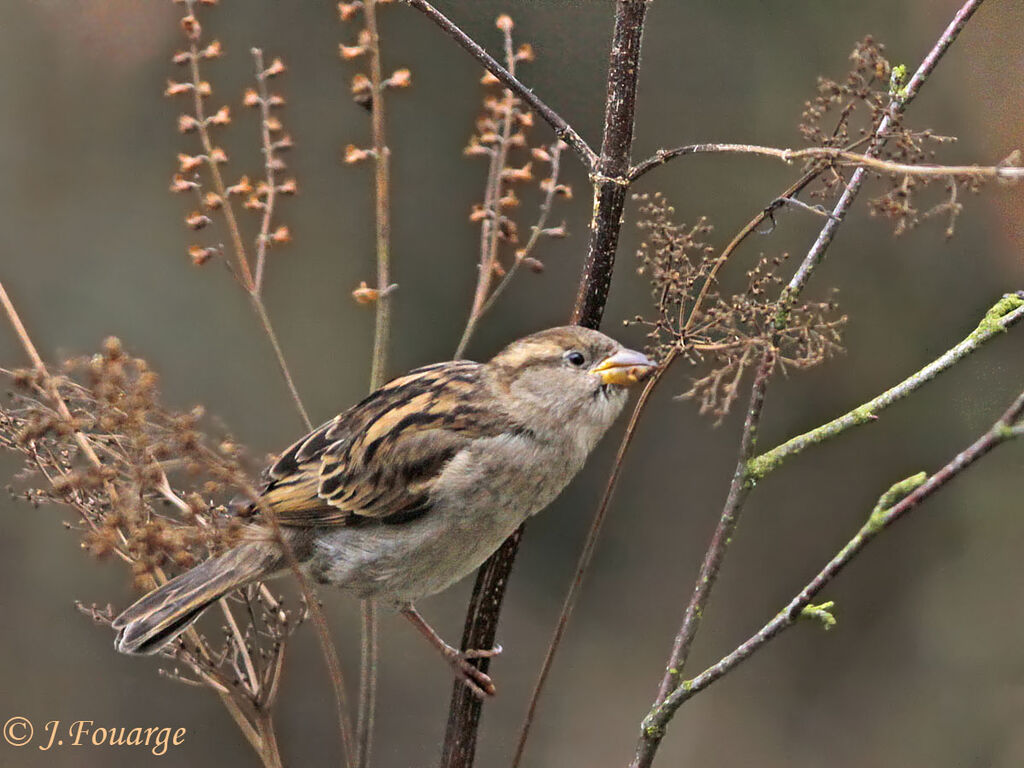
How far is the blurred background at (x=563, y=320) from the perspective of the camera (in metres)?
4.16

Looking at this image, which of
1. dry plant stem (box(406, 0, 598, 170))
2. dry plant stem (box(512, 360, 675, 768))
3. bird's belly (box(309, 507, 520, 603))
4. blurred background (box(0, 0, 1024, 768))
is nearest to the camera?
dry plant stem (box(512, 360, 675, 768))

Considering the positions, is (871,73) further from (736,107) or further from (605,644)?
(605,644)

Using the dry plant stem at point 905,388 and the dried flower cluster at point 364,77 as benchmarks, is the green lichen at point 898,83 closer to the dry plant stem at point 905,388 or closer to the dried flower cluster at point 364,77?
the dry plant stem at point 905,388

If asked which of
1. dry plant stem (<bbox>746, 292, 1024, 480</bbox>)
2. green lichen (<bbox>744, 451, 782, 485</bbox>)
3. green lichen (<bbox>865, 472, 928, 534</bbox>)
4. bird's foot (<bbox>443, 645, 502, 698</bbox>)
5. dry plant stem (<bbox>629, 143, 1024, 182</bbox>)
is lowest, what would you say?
bird's foot (<bbox>443, 645, 502, 698</bbox>)

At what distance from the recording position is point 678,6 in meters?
4.37

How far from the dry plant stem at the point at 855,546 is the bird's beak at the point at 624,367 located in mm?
596

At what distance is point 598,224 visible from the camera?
1944mm

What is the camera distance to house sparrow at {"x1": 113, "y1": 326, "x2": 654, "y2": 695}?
2.34 metres

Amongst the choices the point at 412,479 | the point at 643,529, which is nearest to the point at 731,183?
the point at 643,529

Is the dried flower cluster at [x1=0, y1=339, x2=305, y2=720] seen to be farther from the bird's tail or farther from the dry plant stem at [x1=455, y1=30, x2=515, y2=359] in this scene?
the dry plant stem at [x1=455, y1=30, x2=515, y2=359]

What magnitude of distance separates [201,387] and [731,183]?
1.94 m

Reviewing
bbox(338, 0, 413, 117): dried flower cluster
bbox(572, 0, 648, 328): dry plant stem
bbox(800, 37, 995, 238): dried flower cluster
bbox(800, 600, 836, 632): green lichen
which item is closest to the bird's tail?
bbox(338, 0, 413, 117): dried flower cluster

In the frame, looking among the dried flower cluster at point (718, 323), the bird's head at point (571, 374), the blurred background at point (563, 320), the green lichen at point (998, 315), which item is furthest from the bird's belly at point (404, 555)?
the blurred background at point (563, 320)

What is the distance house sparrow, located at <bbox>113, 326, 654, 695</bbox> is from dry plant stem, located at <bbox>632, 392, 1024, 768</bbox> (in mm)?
623
